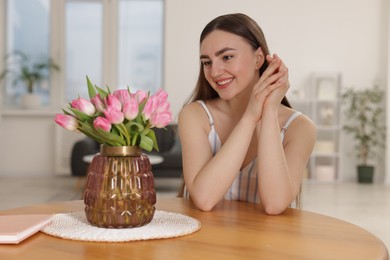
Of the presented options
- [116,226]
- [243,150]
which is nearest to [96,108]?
[116,226]

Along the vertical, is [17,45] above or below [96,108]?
above

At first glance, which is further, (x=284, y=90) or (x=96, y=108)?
(x=284, y=90)

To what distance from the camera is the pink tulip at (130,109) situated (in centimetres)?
119

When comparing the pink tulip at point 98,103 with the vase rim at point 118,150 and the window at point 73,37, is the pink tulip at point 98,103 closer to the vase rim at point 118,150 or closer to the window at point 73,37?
the vase rim at point 118,150

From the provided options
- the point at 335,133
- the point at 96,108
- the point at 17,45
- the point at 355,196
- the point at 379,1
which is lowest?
the point at 355,196

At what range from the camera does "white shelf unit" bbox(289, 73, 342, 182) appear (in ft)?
25.4

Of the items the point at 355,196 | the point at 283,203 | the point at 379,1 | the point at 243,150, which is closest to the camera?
the point at 283,203

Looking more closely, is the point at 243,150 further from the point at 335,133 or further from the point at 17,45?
the point at 17,45

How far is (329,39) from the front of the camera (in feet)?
26.2

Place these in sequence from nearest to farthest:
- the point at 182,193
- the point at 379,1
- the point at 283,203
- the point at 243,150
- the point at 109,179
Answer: the point at 109,179 < the point at 283,203 < the point at 243,150 < the point at 182,193 < the point at 379,1

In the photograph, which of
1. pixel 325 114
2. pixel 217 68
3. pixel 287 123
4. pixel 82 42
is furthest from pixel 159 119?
pixel 82 42

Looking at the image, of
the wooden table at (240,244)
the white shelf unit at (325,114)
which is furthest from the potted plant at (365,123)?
the wooden table at (240,244)

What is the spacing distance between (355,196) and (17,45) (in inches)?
208

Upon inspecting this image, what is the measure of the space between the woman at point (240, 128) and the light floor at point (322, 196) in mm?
2303
